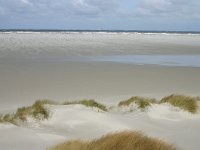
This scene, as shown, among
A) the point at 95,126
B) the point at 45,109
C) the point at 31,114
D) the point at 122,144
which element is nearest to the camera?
the point at 122,144

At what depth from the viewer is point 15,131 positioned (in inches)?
260

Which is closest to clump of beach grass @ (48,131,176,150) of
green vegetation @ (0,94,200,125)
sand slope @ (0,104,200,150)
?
sand slope @ (0,104,200,150)

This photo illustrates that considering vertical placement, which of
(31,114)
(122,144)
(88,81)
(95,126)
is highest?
(122,144)

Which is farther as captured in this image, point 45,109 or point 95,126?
point 45,109

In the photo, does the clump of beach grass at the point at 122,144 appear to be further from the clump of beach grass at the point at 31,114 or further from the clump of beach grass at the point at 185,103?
the clump of beach grass at the point at 185,103

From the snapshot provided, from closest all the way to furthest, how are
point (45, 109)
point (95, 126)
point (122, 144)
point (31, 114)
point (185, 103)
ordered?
point (122, 144) < point (95, 126) < point (31, 114) < point (45, 109) < point (185, 103)

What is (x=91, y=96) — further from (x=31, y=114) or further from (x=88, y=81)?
(x=31, y=114)

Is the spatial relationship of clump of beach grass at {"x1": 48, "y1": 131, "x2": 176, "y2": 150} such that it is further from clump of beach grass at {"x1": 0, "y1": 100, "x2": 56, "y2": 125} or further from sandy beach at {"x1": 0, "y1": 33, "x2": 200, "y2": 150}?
clump of beach grass at {"x1": 0, "y1": 100, "x2": 56, "y2": 125}

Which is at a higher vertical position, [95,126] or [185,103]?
[185,103]

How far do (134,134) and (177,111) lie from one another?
393cm

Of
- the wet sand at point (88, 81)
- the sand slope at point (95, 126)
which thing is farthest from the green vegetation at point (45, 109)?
the wet sand at point (88, 81)

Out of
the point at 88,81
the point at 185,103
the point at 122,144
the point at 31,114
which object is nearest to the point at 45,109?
the point at 31,114

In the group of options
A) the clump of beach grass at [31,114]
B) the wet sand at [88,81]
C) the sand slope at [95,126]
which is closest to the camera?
the sand slope at [95,126]

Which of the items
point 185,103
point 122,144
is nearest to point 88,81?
point 185,103
